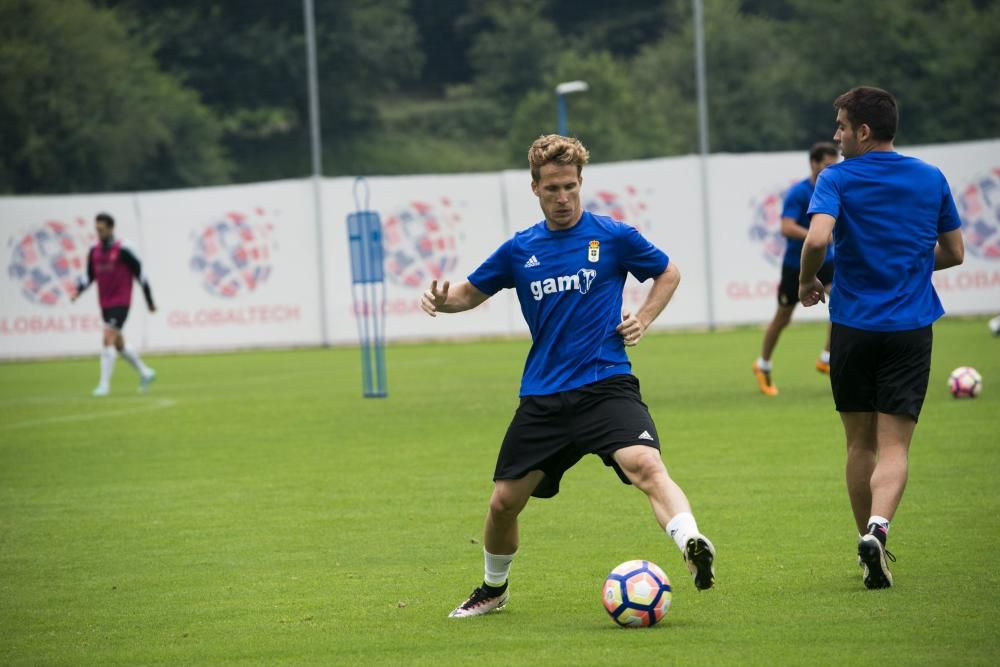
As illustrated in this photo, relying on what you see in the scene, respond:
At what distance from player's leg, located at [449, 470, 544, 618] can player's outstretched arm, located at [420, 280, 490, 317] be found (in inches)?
33.1

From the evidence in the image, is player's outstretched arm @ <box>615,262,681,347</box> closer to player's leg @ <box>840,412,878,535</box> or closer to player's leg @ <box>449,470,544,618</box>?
player's leg @ <box>449,470,544,618</box>

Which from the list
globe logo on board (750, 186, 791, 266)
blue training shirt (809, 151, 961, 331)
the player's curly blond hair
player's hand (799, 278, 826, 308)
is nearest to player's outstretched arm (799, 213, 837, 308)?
player's hand (799, 278, 826, 308)

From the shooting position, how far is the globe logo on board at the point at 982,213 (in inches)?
1053

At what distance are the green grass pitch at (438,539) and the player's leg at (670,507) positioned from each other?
319mm

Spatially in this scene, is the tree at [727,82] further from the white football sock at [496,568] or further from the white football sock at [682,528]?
the white football sock at [682,528]

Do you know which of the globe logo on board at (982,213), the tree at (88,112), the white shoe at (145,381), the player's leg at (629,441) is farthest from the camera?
the tree at (88,112)

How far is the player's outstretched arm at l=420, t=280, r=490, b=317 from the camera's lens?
676 centimetres

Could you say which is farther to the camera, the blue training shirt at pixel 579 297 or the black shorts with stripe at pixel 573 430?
the blue training shirt at pixel 579 297

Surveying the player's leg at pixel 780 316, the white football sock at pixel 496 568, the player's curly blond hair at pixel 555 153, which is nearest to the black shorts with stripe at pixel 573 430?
the white football sock at pixel 496 568

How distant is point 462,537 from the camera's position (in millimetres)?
8695

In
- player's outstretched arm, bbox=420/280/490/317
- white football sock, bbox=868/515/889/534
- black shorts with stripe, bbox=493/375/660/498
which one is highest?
player's outstretched arm, bbox=420/280/490/317

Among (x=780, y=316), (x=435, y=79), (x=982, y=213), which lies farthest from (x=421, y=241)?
(x=435, y=79)

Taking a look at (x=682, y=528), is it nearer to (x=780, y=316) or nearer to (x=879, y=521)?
(x=879, y=521)

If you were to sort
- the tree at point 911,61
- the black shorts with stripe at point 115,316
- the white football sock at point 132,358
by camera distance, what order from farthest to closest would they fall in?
the tree at point 911,61, the white football sock at point 132,358, the black shorts with stripe at point 115,316
